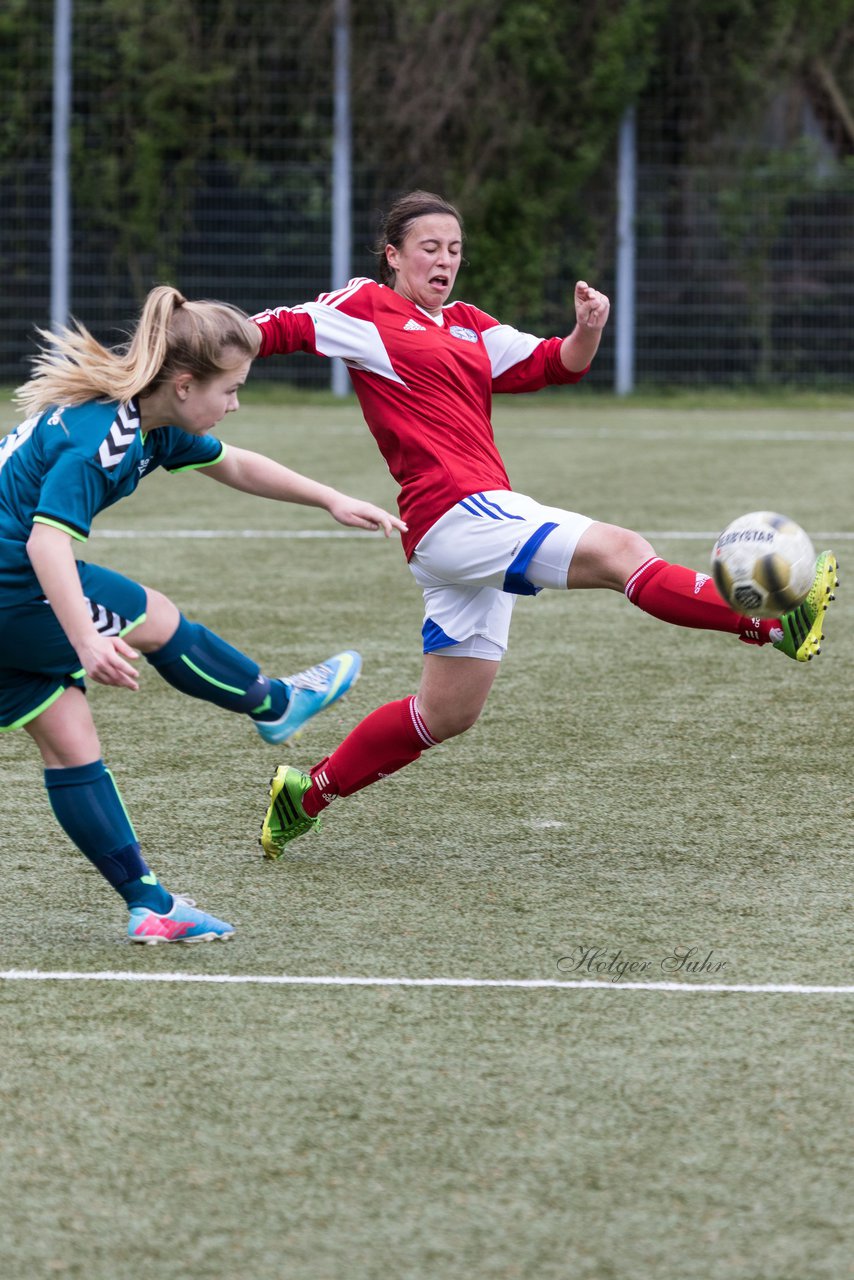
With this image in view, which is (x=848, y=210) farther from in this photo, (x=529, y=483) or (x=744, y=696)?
(x=744, y=696)

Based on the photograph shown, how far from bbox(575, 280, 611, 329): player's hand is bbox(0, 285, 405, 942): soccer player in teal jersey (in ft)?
2.95

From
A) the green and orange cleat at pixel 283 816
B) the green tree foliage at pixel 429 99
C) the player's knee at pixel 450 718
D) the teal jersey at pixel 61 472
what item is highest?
the green tree foliage at pixel 429 99

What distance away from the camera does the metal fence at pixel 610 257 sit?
18.2 metres

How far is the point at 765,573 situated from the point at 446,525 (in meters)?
0.70

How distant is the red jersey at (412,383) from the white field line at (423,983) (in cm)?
110

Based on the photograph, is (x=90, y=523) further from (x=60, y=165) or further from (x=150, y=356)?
(x=60, y=165)

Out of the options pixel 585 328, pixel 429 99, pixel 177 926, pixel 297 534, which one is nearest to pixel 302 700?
→ pixel 177 926

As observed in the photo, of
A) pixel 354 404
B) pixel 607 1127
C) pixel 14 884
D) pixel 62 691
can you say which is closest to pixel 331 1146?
pixel 607 1127

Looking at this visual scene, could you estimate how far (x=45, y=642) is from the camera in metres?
3.43

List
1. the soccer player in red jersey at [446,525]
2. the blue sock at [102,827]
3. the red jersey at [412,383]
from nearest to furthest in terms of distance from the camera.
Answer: the blue sock at [102,827] → the soccer player in red jersey at [446,525] → the red jersey at [412,383]

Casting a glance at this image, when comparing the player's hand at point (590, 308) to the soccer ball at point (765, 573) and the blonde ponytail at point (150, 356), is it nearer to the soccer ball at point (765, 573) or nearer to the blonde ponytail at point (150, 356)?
the soccer ball at point (765, 573)

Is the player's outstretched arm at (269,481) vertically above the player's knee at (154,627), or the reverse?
the player's outstretched arm at (269,481)

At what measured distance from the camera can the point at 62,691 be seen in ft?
11.6

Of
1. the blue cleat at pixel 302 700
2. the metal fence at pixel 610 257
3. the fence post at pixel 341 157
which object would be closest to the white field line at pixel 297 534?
the blue cleat at pixel 302 700
